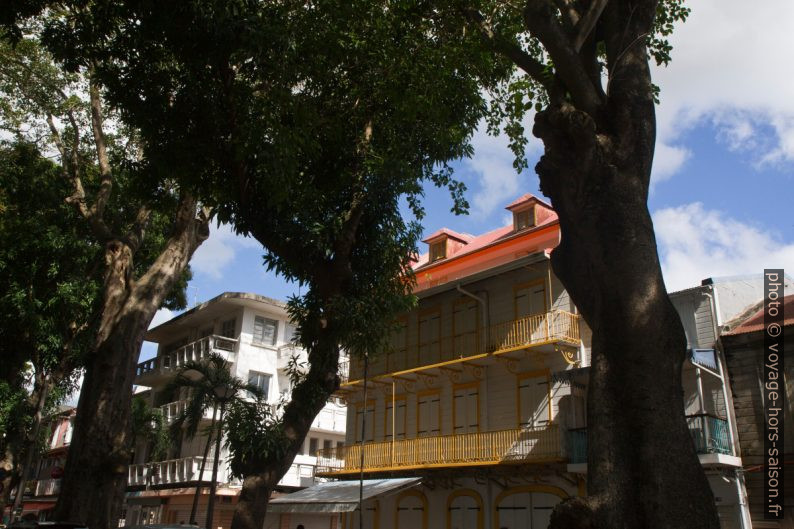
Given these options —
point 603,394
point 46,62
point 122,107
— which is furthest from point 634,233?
point 46,62

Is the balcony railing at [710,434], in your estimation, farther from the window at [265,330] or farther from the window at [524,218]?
the window at [265,330]

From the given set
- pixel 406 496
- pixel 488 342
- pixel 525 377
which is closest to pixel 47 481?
pixel 406 496

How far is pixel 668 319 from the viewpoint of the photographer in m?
6.17

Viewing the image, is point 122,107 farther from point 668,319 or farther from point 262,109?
point 668,319

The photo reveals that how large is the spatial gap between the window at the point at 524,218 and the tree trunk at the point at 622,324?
18624 millimetres

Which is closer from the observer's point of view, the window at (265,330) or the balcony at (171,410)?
the balcony at (171,410)

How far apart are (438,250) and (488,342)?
30.1ft

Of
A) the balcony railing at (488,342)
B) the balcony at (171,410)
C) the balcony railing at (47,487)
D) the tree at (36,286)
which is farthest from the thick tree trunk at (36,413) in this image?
the balcony railing at (47,487)

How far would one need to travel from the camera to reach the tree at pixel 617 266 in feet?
18.3

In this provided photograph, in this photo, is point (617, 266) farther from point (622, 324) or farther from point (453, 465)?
Answer: point (453, 465)

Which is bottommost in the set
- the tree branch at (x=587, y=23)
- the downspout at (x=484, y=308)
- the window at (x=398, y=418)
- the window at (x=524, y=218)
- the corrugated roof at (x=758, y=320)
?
the window at (x=398, y=418)

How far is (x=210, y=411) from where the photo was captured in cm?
2947

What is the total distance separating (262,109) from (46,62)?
40.0ft

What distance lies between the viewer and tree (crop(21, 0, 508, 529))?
32.8 ft
